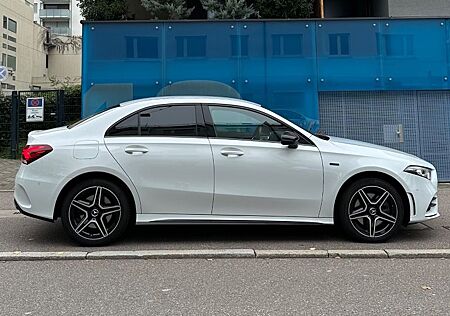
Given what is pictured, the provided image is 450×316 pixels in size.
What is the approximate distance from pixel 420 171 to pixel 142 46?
26.0 ft

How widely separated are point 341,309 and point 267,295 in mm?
636

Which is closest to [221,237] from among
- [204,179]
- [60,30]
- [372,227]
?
[204,179]

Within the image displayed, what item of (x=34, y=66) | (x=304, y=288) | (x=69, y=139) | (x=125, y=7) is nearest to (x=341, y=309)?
(x=304, y=288)

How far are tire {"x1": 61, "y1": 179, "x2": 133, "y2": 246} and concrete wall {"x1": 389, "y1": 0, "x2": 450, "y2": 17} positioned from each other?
47.7 ft

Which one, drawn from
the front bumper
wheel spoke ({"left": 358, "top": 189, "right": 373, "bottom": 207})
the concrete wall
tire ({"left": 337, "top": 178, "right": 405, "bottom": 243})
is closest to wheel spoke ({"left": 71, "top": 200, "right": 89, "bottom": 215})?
tire ({"left": 337, "top": 178, "right": 405, "bottom": 243})

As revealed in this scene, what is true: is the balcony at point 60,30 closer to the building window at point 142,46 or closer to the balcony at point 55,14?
the balcony at point 55,14

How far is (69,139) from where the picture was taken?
18.4 ft

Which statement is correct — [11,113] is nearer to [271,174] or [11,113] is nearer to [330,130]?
[330,130]

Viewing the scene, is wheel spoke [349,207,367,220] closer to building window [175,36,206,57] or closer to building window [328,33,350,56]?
building window [328,33,350,56]

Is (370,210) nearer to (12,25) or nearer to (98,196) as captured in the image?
(98,196)

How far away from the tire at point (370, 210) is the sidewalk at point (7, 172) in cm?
773

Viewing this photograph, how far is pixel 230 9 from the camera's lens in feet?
48.3

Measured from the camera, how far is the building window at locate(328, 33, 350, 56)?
1182 cm

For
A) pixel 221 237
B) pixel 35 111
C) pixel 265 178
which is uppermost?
pixel 35 111
